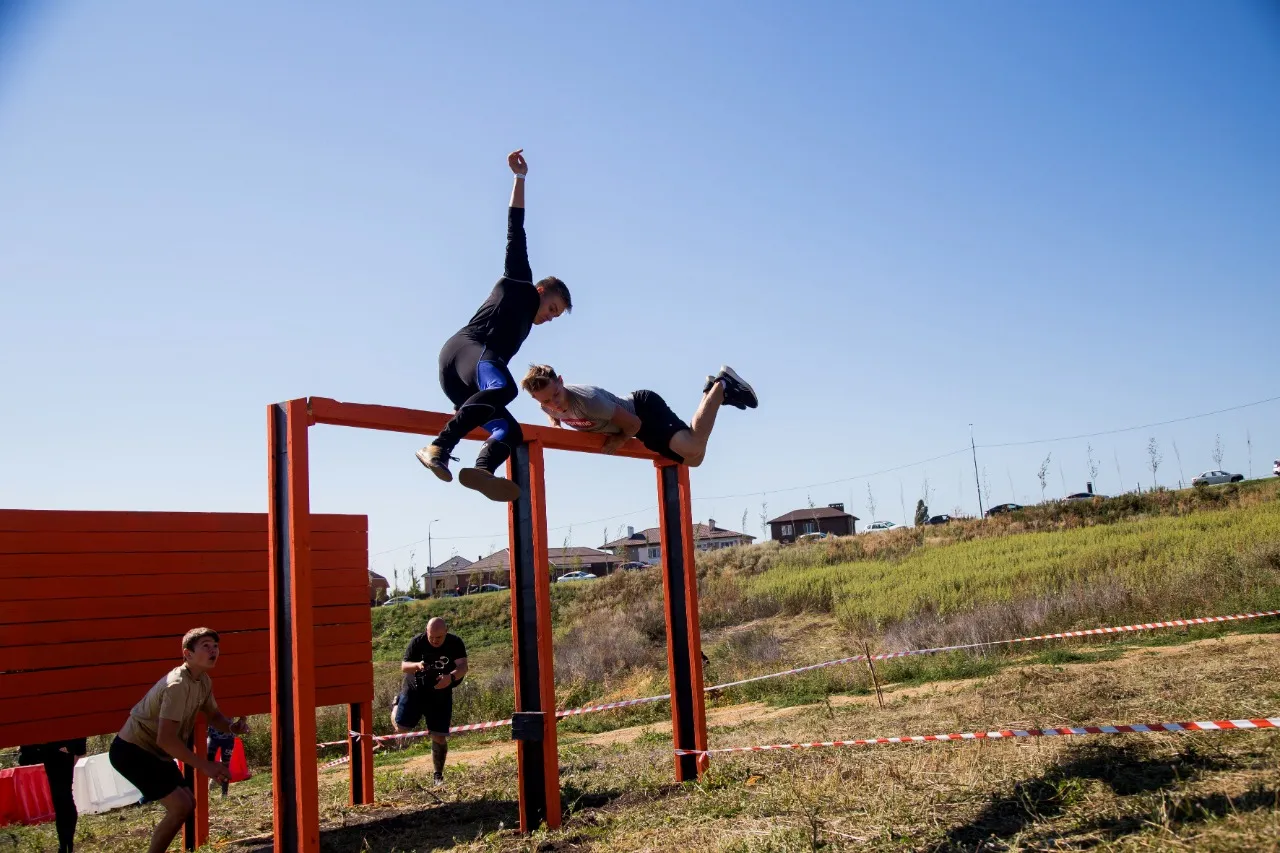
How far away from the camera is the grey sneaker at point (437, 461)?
4.66 m

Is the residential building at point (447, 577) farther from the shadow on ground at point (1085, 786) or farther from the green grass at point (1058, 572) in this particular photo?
the shadow on ground at point (1085, 786)

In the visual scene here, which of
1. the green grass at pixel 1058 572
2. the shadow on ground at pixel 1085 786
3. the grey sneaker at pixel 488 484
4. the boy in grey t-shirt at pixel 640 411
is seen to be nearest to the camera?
the shadow on ground at pixel 1085 786

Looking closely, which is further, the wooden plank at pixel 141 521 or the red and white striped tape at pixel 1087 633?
the red and white striped tape at pixel 1087 633

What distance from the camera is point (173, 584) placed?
7.07 metres

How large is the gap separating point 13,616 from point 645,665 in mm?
13736

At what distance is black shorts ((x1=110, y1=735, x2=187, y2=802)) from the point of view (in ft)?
18.3

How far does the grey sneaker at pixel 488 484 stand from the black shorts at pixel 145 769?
8.83 feet

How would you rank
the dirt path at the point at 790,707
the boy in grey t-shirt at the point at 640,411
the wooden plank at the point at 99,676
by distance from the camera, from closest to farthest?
the boy in grey t-shirt at the point at 640,411 → the wooden plank at the point at 99,676 → the dirt path at the point at 790,707

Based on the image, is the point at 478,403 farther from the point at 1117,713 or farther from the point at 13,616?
the point at 1117,713

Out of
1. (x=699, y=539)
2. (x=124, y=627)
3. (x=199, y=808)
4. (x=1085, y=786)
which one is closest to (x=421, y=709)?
(x=199, y=808)

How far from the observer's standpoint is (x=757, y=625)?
856 inches

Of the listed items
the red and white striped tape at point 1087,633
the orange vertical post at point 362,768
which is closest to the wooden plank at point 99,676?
the orange vertical post at point 362,768

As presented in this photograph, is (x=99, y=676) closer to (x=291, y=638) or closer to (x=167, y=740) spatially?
(x=167, y=740)

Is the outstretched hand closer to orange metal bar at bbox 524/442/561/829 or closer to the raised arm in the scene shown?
the raised arm
